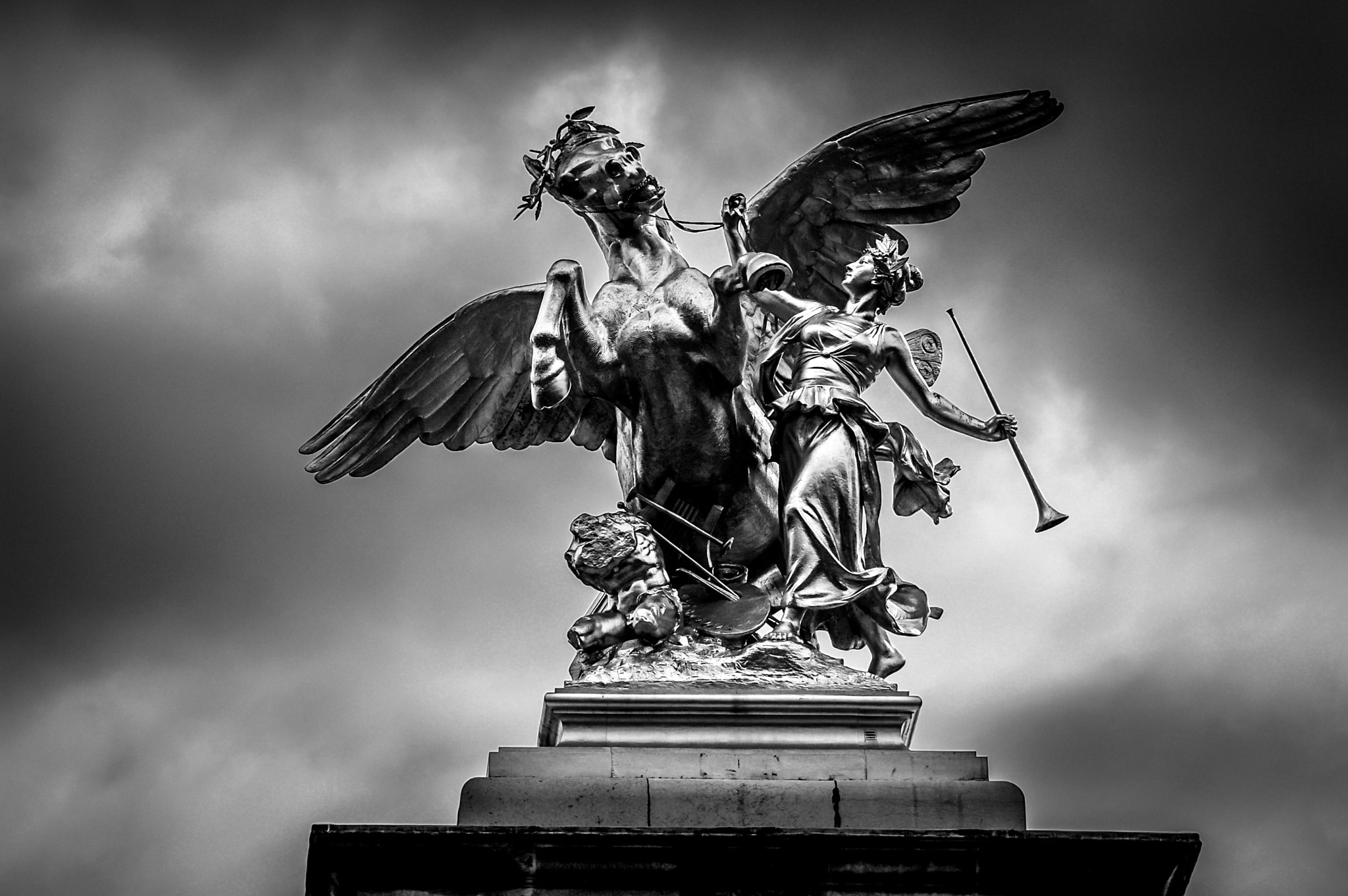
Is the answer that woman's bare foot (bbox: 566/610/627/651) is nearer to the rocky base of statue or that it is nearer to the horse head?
the rocky base of statue

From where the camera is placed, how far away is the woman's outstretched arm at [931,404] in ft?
45.7

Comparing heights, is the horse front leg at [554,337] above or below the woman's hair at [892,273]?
below

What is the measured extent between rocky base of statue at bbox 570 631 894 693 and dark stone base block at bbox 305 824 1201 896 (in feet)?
5.06

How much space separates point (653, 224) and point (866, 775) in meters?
4.49

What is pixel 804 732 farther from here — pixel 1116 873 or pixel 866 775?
pixel 1116 873

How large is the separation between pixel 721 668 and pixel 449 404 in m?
3.86

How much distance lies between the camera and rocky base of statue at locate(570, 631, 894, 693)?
42.2ft

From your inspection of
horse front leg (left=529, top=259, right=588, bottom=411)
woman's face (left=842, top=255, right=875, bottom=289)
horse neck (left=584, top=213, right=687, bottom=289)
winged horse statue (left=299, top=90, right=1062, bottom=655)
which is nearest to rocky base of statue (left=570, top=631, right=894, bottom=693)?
winged horse statue (left=299, top=90, right=1062, bottom=655)

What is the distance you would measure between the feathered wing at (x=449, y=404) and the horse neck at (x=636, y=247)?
1.11m

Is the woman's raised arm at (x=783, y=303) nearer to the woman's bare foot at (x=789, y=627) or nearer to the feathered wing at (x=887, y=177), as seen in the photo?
the feathered wing at (x=887, y=177)

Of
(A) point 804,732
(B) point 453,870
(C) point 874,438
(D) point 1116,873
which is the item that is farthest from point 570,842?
(C) point 874,438

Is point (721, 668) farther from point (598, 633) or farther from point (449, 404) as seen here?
point (449, 404)

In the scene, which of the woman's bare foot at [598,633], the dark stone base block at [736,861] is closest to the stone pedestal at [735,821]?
the dark stone base block at [736,861]

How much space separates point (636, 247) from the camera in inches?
587
